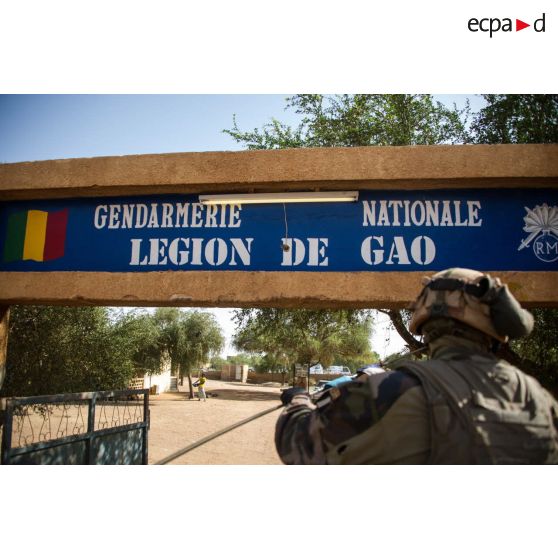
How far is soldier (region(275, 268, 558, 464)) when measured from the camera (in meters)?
1.66

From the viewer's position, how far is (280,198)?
3500mm

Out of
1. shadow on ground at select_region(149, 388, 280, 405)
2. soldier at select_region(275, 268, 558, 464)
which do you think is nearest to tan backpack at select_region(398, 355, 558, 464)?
soldier at select_region(275, 268, 558, 464)

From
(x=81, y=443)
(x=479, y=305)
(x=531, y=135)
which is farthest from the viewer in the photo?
(x=531, y=135)

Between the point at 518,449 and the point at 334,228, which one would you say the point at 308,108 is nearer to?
the point at 334,228

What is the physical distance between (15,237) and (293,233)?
239cm

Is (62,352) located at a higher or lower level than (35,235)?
lower

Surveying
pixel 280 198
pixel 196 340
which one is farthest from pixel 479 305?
pixel 196 340

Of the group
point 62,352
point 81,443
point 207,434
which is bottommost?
point 207,434

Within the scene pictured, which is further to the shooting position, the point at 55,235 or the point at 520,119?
the point at 520,119

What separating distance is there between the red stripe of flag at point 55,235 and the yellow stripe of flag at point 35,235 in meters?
0.04

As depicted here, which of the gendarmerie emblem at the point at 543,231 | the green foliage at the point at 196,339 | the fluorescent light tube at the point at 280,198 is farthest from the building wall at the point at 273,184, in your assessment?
the green foliage at the point at 196,339

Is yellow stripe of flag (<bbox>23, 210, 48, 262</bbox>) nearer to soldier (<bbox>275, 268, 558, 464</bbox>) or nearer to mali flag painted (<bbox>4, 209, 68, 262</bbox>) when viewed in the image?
mali flag painted (<bbox>4, 209, 68, 262</bbox>)

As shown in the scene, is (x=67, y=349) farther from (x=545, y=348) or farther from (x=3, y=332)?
(x=545, y=348)

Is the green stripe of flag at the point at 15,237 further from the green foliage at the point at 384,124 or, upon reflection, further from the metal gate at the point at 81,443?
the green foliage at the point at 384,124
